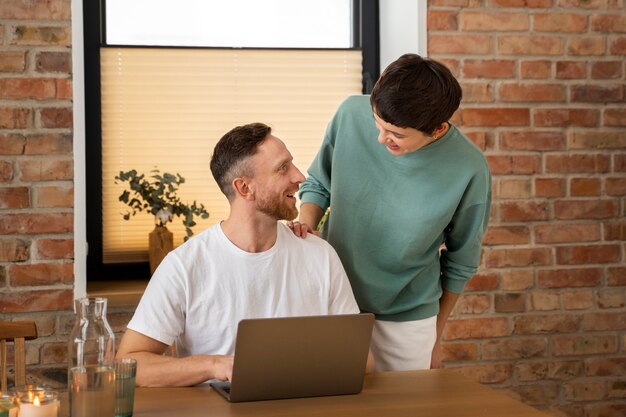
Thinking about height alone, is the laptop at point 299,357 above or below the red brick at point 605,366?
above

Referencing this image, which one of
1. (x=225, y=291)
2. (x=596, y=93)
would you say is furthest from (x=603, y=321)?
(x=225, y=291)

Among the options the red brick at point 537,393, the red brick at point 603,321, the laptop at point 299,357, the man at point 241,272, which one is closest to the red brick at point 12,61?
the man at point 241,272

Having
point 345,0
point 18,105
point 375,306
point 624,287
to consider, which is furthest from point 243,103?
point 624,287

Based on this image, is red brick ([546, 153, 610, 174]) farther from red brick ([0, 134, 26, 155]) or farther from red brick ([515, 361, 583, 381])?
red brick ([0, 134, 26, 155])

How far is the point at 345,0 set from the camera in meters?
3.33

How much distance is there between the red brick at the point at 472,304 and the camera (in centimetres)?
305

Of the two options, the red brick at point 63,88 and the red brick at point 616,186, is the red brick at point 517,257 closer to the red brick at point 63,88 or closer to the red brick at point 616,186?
the red brick at point 616,186

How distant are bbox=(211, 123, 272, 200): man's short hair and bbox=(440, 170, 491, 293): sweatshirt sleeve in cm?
55

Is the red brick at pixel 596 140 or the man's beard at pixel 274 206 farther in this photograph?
the red brick at pixel 596 140

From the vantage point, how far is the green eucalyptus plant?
3.01 m

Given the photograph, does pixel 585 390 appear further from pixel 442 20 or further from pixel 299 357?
pixel 299 357

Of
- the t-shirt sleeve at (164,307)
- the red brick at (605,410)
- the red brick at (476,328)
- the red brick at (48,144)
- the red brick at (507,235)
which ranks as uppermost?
the red brick at (48,144)

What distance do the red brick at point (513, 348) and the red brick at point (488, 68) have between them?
881 mm

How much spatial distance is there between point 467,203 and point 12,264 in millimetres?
1307
